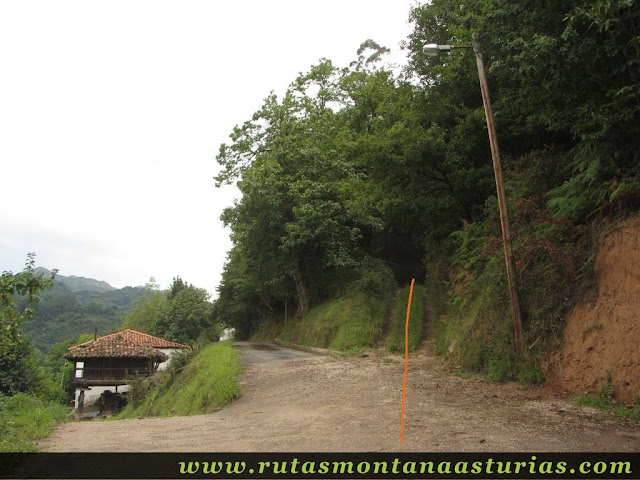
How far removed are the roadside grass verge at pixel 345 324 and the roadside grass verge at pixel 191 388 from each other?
4.81 meters

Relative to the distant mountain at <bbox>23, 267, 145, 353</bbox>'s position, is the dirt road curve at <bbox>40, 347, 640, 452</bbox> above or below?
above

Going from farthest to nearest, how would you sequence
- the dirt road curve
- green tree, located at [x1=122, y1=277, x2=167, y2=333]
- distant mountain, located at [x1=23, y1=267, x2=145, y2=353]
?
distant mountain, located at [x1=23, y1=267, x2=145, y2=353], green tree, located at [x1=122, y1=277, x2=167, y2=333], the dirt road curve

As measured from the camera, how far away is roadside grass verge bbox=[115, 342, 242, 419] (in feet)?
44.0

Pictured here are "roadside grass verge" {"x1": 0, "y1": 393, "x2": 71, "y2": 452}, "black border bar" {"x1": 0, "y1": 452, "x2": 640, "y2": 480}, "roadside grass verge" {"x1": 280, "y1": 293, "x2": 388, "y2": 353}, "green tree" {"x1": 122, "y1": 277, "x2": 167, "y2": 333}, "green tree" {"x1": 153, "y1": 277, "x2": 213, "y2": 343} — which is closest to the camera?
"black border bar" {"x1": 0, "y1": 452, "x2": 640, "y2": 480}

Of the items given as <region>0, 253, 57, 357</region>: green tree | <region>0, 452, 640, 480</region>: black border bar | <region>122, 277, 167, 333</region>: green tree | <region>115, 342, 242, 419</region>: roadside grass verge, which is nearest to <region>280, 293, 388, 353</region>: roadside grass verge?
Result: <region>115, 342, 242, 419</region>: roadside grass verge

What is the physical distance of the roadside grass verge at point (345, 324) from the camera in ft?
68.2

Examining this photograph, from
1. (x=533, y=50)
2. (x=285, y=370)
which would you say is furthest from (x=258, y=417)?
(x=533, y=50)

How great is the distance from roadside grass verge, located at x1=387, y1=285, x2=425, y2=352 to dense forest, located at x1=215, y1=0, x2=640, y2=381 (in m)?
0.73

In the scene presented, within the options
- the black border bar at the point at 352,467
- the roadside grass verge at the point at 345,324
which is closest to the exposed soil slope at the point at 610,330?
the black border bar at the point at 352,467

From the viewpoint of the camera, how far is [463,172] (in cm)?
1652

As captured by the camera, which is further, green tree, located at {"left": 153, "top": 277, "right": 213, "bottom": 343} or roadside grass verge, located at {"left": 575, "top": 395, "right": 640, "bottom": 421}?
green tree, located at {"left": 153, "top": 277, "right": 213, "bottom": 343}

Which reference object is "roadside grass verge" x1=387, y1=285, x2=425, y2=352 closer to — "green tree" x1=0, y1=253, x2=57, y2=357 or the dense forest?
the dense forest

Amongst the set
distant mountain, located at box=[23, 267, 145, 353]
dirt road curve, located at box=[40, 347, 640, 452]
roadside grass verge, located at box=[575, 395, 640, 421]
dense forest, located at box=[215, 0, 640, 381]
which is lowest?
distant mountain, located at box=[23, 267, 145, 353]

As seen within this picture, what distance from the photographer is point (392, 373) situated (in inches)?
532
